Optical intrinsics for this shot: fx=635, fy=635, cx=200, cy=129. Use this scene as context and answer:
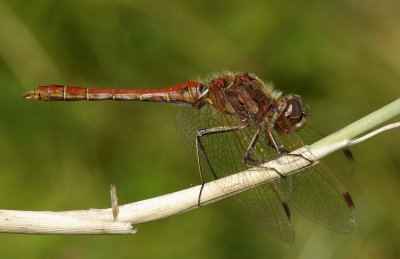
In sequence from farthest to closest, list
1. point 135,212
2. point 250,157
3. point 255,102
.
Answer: point 255,102
point 250,157
point 135,212

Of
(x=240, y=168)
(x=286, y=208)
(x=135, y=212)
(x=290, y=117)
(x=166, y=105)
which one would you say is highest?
(x=166, y=105)

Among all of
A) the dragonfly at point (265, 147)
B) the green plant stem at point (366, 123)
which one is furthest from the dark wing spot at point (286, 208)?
the green plant stem at point (366, 123)

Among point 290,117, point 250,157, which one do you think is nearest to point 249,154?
point 250,157

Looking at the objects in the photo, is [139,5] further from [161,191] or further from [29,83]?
[161,191]

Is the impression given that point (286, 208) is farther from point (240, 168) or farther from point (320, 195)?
point (240, 168)

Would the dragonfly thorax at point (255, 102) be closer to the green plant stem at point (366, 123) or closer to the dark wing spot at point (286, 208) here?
the dark wing spot at point (286, 208)

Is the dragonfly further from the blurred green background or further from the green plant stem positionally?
the green plant stem

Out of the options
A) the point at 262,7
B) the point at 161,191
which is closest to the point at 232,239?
the point at 161,191

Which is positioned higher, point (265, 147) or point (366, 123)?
point (265, 147)
